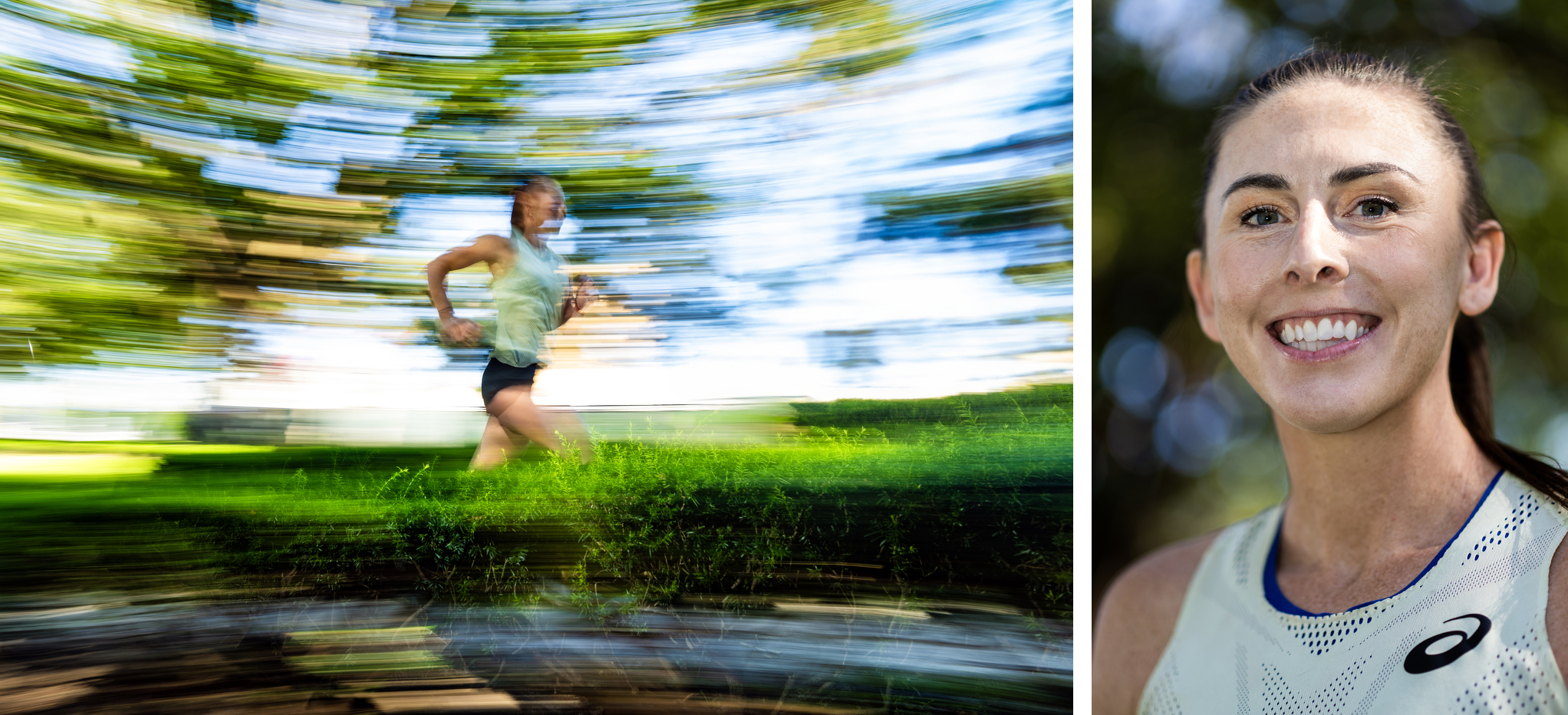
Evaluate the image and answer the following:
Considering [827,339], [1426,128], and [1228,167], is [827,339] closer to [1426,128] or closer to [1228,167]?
[1228,167]

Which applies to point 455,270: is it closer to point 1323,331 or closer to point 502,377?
point 502,377

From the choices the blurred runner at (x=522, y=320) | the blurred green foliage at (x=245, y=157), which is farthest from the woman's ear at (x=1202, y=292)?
the blurred runner at (x=522, y=320)

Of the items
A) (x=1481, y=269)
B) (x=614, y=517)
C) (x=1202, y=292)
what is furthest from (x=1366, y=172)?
(x=614, y=517)

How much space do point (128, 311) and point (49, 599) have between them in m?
1.05

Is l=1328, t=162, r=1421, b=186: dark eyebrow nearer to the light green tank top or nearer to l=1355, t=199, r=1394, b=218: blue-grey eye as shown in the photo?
l=1355, t=199, r=1394, b=218: blue-grey eye

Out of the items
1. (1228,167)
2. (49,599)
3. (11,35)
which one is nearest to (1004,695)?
(1228,167)

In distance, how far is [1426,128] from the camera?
1823mm

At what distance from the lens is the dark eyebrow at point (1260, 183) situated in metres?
1.89

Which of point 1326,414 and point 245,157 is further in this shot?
point 245,157

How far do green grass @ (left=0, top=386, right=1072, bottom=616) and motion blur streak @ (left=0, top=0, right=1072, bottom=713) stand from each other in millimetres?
12

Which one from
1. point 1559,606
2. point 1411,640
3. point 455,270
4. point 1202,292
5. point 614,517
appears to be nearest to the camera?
point 1559,606

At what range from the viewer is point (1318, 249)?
5.97ft

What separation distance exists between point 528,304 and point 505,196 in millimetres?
449

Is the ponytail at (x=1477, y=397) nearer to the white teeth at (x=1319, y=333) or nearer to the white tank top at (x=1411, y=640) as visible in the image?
the white tank top at (x=1411, y=640)
